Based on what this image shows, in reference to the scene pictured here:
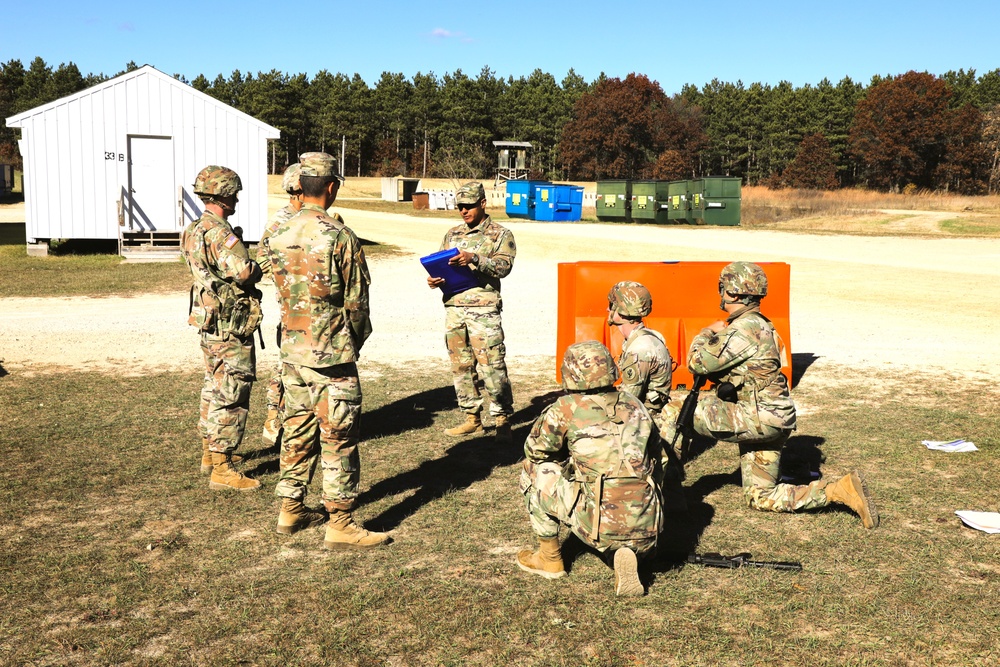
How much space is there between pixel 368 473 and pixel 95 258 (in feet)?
56.0

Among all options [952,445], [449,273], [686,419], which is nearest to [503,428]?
[449,273]

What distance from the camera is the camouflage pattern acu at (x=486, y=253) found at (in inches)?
299

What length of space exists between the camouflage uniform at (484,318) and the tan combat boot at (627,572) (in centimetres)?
311

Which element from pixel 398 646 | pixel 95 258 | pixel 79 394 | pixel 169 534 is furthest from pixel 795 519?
pixel 95 258

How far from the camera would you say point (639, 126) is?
294ft

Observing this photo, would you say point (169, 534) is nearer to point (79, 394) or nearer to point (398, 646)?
point (398, 646)

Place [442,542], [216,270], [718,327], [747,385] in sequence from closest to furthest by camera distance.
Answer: [442,542]
[747,385]
[718,327]
[216,270]

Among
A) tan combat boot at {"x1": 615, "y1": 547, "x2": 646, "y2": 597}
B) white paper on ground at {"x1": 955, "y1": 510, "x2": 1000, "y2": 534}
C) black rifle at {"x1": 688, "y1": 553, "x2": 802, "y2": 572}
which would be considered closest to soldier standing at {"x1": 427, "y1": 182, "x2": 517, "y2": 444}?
black rifle at {"x1": 688, "y1": 553, "x2": 802, "y2": 572}

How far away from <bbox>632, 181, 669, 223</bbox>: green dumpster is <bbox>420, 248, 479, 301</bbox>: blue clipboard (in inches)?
1235

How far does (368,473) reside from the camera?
6.84 metres

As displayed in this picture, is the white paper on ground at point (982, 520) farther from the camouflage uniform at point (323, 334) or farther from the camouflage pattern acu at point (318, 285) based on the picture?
the camouflage pattern acu at point (318, 285)

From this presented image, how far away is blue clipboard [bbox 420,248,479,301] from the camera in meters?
7.22

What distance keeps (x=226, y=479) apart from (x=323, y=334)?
74.7 inches

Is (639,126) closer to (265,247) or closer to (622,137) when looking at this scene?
(622,137)
